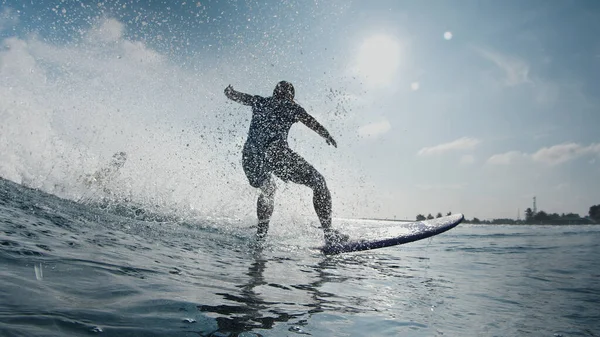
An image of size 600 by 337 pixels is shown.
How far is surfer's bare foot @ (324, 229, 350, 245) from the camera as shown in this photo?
525cm

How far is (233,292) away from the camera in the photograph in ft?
7.42

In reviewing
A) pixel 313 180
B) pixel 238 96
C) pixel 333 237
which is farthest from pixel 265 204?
pixel 238 96

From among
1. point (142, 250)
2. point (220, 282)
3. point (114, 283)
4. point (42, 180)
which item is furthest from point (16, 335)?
point (42, 180)

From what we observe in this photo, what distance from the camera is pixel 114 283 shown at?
204 centimetres

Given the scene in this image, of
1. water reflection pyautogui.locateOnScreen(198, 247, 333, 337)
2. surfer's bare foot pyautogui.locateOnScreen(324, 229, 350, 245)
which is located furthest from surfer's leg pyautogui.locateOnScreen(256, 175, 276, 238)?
water reflection pyautogui.locateOnScreen(198, 247, 333, 337)

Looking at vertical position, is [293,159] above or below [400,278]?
above

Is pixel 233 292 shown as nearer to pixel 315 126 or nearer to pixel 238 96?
pixel 315 126

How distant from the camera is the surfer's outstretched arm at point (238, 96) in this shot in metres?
6.04

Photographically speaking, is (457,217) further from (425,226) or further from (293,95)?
(293,95)

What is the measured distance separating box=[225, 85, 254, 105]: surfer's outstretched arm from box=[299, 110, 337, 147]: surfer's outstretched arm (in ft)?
3.23

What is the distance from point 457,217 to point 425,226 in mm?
1446

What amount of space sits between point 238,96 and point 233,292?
14.6ft

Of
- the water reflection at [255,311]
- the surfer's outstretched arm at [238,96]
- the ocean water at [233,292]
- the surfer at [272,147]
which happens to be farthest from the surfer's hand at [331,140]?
the water reflection at [255,311]

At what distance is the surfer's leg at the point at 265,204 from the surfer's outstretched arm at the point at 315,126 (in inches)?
45.5
